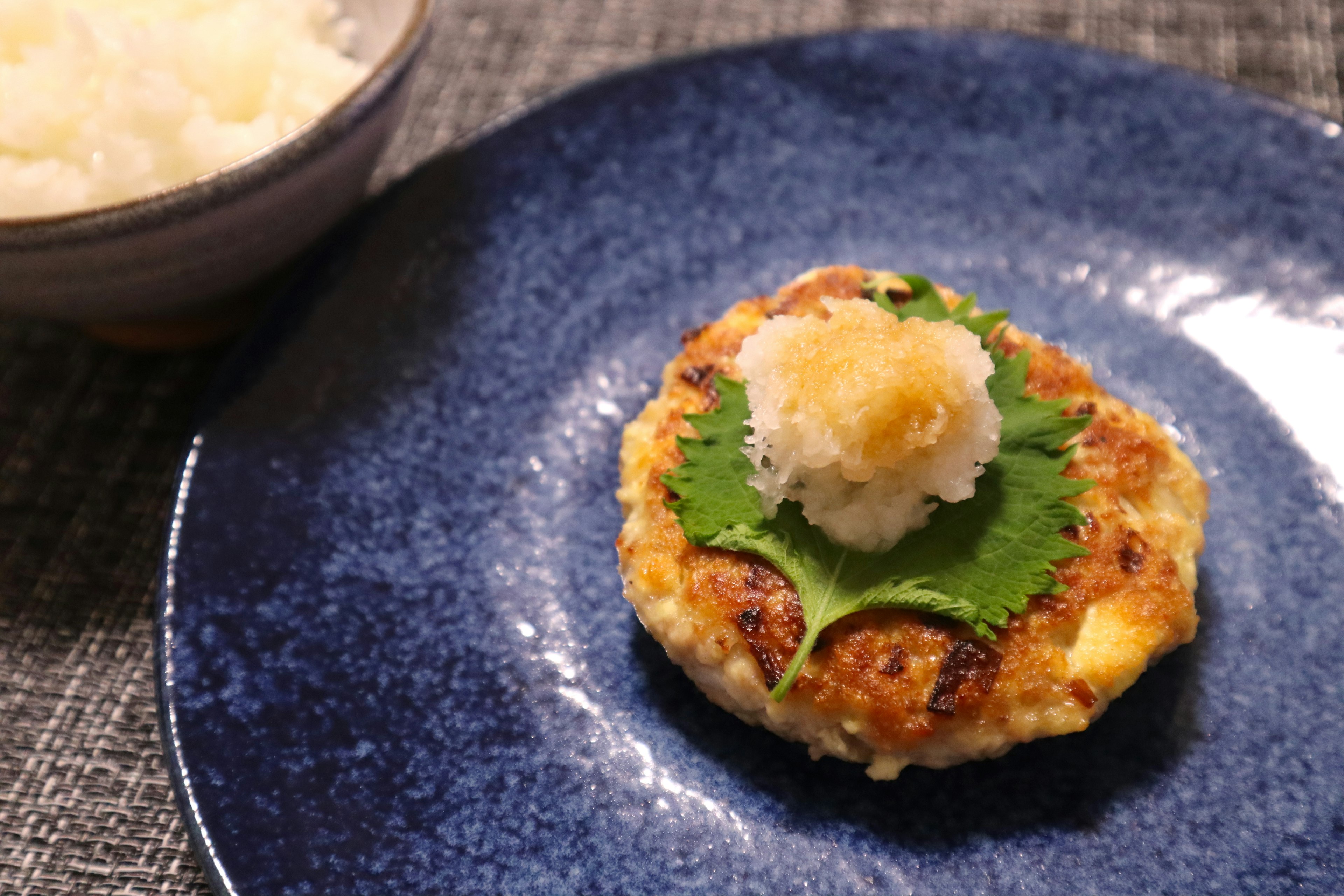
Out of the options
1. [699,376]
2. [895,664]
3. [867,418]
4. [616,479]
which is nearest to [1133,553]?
[895,664]

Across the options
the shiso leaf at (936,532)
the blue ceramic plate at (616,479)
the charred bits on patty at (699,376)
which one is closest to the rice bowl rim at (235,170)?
the blue ceramic plate at (616,479)

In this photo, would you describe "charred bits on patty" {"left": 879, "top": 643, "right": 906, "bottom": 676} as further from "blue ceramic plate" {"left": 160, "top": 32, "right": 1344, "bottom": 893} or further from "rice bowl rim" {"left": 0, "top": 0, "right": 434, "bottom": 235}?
"rice bowl rim" {"left": 0, "top": 0, "right": 434, "bottom": 235}

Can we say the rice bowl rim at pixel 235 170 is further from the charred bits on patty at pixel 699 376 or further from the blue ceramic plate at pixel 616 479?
the charred bits on patty at pixel 699 376

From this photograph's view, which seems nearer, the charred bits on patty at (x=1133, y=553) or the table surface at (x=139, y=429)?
the charred bits on patty at (x=1133, y=553)

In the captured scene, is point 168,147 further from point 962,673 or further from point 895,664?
point 962,673

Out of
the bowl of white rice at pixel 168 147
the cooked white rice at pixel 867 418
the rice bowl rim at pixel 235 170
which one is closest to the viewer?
the cooked white rice at pixel 867 418

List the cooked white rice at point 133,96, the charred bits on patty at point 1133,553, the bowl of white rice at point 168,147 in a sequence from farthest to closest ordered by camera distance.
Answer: the cooked white rice at point 133,96 → the bowl of white rice at point 168,147 → the charred bits on patty at point 1133,553

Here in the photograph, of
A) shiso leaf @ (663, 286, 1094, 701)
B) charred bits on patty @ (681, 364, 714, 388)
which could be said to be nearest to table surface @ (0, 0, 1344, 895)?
charred bits on patty @ (681, 364, 714, 388)
